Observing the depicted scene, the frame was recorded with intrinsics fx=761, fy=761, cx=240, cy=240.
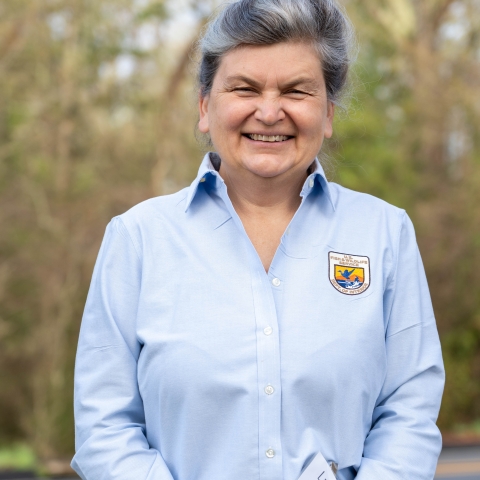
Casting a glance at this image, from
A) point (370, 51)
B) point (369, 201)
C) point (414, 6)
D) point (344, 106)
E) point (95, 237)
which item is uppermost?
point (414, 6)

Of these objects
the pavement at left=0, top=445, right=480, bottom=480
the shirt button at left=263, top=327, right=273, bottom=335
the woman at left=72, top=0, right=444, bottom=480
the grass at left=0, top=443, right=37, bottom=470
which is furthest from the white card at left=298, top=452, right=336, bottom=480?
the grass at left=0, top=443, right=37, bottom=470

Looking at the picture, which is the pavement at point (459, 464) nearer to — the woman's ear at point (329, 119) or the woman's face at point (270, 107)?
the woman's ear at point (329, 119)

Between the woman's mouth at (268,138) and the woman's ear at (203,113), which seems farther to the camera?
the woman's ear at (203,113)

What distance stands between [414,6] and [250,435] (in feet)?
44.4

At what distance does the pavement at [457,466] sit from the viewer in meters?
→ 8.08

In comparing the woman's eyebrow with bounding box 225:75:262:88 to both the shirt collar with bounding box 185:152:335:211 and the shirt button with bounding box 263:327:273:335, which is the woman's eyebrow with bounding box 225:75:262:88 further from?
the shirt button with bounding box 263:327:273:335

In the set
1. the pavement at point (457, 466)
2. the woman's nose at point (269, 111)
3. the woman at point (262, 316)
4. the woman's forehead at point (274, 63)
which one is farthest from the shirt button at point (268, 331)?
the pavement at point (457, 466)

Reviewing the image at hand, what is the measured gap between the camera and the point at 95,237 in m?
10.6

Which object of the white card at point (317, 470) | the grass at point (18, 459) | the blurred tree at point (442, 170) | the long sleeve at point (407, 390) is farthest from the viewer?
the blurred tree at point (442, 170)

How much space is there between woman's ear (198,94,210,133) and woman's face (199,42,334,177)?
120mm

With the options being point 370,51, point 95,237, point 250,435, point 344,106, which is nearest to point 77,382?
point 250,435

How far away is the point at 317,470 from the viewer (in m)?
1.80

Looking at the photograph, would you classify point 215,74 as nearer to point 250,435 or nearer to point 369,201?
point 369,201

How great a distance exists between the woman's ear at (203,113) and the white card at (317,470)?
0.93 m
